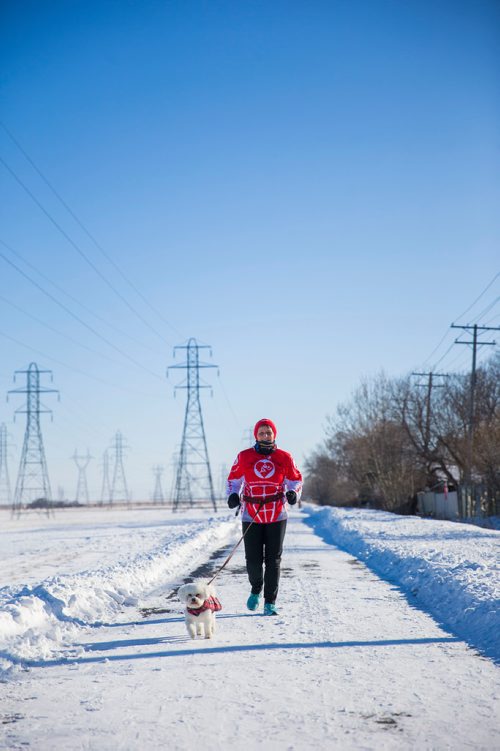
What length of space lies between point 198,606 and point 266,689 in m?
1.89

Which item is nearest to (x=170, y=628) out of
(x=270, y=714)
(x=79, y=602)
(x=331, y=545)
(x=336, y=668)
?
(x=79, y=602)

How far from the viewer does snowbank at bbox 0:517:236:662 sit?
709cm

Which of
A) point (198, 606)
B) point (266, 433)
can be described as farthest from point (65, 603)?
point (266, 433)

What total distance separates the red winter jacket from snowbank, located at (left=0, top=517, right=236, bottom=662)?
2.14 meters

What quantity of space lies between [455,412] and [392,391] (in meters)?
5.19

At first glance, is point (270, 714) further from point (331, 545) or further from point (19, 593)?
point (331, 545)

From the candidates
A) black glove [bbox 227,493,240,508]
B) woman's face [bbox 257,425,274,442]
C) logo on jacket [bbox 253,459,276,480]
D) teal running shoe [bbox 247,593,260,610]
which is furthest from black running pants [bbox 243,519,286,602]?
woman's face [bbox 257,425,274,442]

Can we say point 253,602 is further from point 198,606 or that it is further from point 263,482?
point 198,606

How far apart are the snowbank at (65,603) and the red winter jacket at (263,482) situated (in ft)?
7.02

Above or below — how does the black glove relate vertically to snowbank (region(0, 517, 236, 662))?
above

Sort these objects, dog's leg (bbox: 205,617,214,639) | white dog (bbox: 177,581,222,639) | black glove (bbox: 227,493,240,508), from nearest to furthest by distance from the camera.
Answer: white dog (bbox: 177,581,222,639) → dog's leg (bbox: 205,617,214,639) → black glove (bbox: 227,493,240,508)

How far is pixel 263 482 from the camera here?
8680 millimetres

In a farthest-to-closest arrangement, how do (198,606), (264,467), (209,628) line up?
(264,467), (209,628), (198,606)

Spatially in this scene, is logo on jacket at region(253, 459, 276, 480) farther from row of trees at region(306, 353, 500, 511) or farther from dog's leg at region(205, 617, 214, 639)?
row of trees at region(306, 353, 500, 511)
